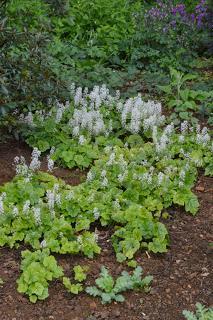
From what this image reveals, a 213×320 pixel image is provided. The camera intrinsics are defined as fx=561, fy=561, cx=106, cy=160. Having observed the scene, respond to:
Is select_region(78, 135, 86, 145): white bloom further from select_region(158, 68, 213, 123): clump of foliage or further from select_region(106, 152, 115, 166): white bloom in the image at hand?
select_region(158, 68, 213, 123): clump of foliage

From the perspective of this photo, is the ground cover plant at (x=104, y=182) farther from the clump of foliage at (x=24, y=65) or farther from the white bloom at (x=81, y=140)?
the clump of foliage at (x=24, y=65)

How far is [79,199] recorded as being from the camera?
4.85 metres

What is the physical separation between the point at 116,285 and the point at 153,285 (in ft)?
1.15

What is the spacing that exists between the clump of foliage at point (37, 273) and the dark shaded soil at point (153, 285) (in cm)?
7

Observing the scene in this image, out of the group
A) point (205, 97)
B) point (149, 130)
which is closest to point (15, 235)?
point (149, 130)

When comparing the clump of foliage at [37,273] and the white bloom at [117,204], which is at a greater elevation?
the white bloom at [117,204]

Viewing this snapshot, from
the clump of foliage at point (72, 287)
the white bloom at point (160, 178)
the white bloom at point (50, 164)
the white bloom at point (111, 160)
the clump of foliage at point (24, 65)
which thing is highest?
the clump of foliage at point (24, 65)

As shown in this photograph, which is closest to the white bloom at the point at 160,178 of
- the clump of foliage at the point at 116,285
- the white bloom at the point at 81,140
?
the white bloom at the point at 81,140

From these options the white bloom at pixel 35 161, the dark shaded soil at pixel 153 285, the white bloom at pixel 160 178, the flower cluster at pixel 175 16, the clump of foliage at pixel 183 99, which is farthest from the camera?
the flower cluster at pixel 175 16

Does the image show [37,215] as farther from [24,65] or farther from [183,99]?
[183,99]

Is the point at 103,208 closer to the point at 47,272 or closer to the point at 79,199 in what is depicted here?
the point at 79,199

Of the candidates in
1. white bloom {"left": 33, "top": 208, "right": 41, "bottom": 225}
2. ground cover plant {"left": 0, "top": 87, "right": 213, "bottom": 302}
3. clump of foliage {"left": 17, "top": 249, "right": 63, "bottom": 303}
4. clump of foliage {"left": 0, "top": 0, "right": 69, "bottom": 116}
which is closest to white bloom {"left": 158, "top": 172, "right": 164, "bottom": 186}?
ground cover plant {"left": 0, "top": 87, "right": 213, "bottom": 302}

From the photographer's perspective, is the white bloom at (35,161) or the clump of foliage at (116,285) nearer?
the clump of foliage at (116,285)

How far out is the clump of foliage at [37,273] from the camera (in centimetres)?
405
